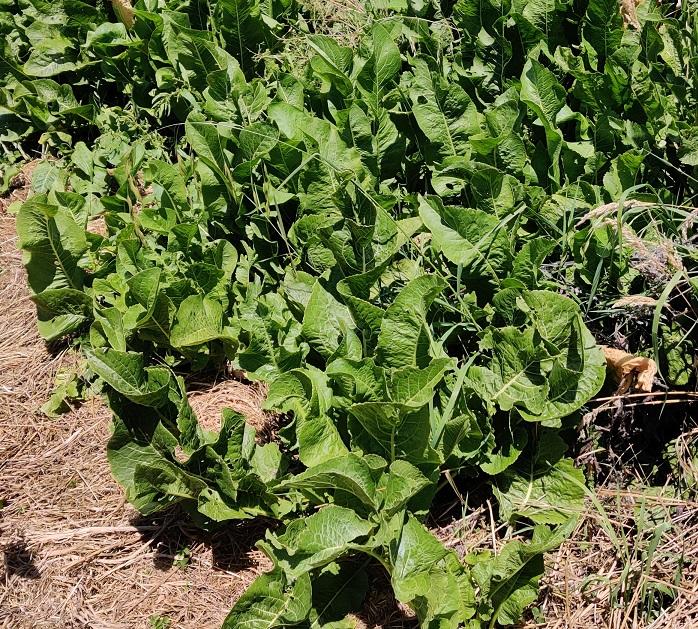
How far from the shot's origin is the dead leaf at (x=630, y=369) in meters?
2.55

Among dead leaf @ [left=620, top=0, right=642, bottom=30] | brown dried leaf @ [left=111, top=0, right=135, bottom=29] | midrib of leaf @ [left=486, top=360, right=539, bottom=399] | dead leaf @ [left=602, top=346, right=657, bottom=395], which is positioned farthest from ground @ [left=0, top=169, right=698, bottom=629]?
brown dried leaf @ [left=111, top=0, right=135, bottom=29]

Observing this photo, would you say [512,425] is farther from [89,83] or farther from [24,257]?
[89,83]

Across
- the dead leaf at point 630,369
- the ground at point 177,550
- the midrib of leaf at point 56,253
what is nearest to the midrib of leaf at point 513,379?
the dead leaf at point 630,369

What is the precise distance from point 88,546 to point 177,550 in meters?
0.28

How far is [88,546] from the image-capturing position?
2727mm

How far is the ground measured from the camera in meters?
2.42

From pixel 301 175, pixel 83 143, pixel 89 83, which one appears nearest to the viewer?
pixel 301 175

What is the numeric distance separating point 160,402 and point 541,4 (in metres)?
2.09

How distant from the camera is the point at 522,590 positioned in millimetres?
2297

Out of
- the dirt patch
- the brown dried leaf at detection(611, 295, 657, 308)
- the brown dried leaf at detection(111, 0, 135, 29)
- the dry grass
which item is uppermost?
the brown dried leaf at detection(111, 0, 135, 29)

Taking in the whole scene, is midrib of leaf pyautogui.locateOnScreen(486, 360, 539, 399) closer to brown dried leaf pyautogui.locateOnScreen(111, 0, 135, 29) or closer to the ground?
the ground

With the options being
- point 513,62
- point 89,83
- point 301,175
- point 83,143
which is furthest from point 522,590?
point 89,83

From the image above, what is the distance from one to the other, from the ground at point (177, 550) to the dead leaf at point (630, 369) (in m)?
0.22

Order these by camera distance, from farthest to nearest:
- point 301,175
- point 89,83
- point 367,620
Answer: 1. point 89,83
2. point 301,175
3. point 367,620
